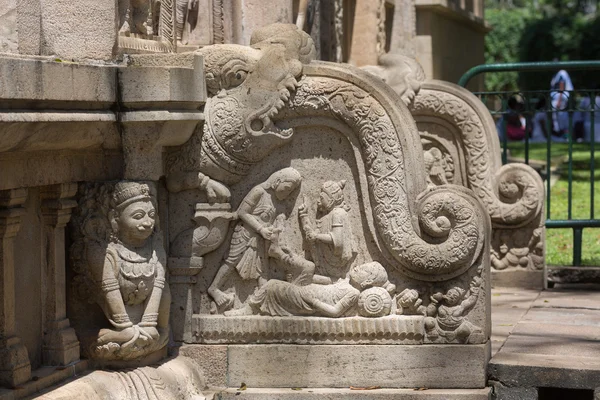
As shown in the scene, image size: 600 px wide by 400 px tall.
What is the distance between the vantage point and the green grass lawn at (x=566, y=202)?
10211mm

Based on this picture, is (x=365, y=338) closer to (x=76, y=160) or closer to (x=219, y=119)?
(x=219, y=119)

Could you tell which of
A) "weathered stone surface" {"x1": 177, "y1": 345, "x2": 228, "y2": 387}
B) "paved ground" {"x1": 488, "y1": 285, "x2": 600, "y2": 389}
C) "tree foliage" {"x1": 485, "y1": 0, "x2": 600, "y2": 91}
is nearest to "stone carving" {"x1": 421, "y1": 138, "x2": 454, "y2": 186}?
"paved ground" {"x1": 488, "y1": 285, "x2": 600, "y2": 389}

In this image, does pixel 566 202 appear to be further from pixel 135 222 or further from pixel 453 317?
pixel 135 222

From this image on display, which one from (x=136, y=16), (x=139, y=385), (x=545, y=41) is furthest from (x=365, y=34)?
(x=545, y=41)

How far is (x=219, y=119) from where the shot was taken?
17.3ft

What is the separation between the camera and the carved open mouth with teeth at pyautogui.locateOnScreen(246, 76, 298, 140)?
5270 millimetres

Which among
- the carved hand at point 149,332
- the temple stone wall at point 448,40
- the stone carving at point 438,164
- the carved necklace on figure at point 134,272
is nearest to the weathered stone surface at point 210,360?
the carved hand at point 149,332

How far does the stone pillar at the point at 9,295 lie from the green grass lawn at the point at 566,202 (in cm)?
572

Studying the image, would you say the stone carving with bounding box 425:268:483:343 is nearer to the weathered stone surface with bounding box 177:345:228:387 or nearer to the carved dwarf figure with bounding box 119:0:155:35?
the weathered stone surface with bounding box 177:345:228:387

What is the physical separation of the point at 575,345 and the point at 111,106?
2.59 metres

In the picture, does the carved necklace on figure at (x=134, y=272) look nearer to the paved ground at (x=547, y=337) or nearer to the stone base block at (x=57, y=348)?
the stone base block at (x=57, y=348)

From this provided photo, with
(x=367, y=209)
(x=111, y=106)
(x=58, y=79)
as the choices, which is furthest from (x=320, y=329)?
(x=58, y=79)

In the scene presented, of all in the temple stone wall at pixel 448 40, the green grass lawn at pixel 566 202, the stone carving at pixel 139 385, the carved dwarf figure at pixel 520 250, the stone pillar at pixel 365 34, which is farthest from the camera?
the temple stone wall at pixel 448 40

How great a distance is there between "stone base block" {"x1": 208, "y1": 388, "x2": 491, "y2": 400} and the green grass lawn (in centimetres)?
419
